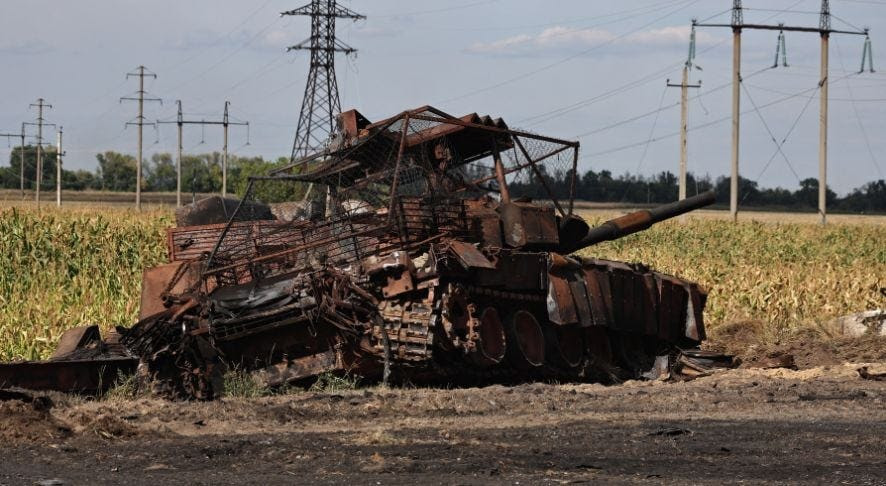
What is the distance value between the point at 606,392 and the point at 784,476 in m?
5.10

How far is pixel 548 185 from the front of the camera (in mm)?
16484

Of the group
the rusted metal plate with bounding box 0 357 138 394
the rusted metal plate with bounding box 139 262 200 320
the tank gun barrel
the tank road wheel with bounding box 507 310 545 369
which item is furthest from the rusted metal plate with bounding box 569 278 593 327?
the rusted metal plate with bounding box 0 357 138 394

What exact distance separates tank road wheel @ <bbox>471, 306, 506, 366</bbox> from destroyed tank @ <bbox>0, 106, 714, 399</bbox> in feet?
0.06

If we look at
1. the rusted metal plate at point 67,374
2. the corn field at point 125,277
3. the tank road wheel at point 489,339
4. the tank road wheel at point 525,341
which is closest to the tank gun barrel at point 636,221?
the corn field at point 125,277

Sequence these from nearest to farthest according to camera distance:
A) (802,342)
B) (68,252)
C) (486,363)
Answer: (486,363)
(802,342)
(68,252)

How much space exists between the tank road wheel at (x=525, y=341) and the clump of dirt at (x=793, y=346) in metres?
3.06

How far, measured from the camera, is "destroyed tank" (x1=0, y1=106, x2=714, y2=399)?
43.7ft

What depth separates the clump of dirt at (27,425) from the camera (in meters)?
9.46

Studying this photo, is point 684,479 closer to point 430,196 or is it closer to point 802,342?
point 430,196

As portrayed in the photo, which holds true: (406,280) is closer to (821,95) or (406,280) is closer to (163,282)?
(163,282)

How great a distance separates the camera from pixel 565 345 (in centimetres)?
1587

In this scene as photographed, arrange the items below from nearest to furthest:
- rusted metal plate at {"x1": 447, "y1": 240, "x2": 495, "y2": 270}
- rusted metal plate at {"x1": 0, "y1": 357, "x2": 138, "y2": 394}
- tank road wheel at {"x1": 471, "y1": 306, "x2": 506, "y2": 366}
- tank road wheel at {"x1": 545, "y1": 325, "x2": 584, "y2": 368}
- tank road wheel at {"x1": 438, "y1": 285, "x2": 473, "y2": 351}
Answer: rusted metal plate at {"x1": 0, "y1": 357, "x2": 138, "y2": 394} → tank road wheel at {"x1": 438, "y1": 285, "x2": 473, "y2": 351} → rusted metal plate at {"x1": 447, "y1": 240, "x2": 495, "y2": 270} → tank road wheel at {"x1": 471, "y1": 306, "x2": 506, "y2": 366} → tank road wheel at {"x1": 545, "y1": 325, "x2": 584, "y2": 368}

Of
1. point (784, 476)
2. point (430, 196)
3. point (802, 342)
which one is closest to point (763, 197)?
point (802, 342)

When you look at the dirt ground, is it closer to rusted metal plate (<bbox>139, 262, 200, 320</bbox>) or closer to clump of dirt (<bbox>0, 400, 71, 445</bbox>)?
clump of dirt (<bbox>0, 400, 71, 445</bbox>)
